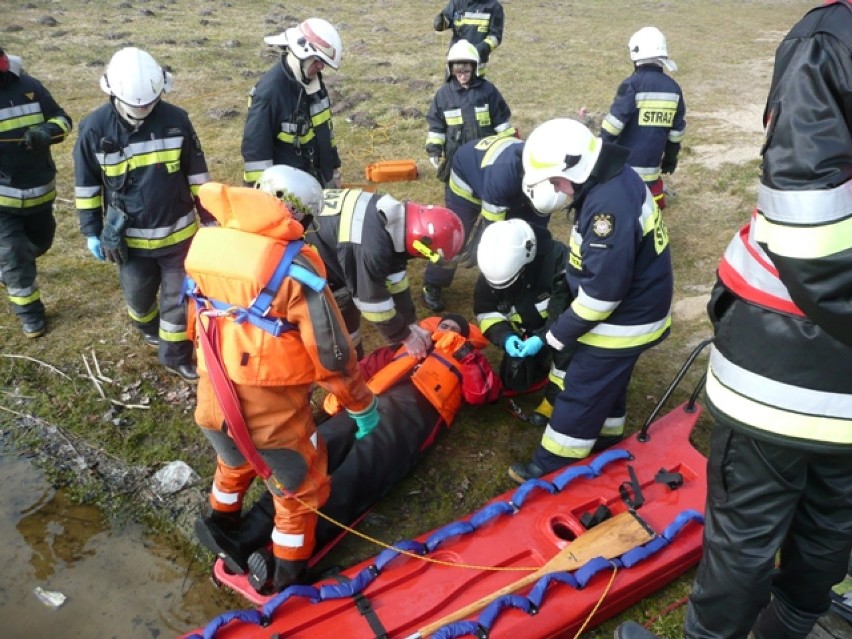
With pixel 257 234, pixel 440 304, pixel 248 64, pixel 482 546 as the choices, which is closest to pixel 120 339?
pixel 440 304

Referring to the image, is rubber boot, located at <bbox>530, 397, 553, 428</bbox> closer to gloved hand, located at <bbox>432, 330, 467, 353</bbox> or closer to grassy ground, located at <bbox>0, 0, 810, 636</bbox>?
grassy ground, located at <bbox>0, 0, 810, 636</bbox>

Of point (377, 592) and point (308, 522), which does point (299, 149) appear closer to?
point (308, 522)

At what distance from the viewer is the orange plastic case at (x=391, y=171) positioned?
27.7 ft

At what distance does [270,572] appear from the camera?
3.33 m

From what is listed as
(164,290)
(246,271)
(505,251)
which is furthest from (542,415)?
(164,290)

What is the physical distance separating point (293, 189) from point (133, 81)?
5.44 ft

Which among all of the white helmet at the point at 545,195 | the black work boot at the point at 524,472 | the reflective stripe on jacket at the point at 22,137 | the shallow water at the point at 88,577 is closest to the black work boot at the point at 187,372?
the shallow water at the point at 88,577

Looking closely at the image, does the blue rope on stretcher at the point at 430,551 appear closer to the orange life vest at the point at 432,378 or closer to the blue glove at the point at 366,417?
the blue glove at the point at 366,417

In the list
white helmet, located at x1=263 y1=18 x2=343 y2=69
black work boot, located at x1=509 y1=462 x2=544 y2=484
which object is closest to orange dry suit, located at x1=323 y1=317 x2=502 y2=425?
black work boot, located at x1=509 y1=462 x2=544 y2=484

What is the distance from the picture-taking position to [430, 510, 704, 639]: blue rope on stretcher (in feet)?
9.45

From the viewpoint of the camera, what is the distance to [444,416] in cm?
423

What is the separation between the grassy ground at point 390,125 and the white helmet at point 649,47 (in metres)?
1.98

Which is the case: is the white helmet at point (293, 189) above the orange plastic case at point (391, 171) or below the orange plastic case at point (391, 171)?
above

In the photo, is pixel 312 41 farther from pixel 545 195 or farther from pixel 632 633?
pixel 632 633
